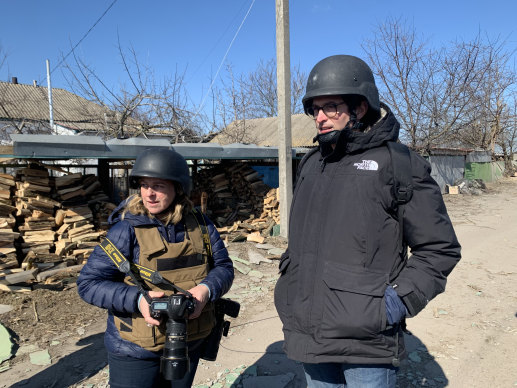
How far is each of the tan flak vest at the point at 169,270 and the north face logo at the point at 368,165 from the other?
982 mm

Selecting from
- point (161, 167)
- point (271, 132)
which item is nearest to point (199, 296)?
point (161, 167)

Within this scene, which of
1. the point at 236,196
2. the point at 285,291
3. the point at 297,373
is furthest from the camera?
the point at 236,196

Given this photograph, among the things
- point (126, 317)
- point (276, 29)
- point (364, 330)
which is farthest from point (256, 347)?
Answer: point (276, 29)

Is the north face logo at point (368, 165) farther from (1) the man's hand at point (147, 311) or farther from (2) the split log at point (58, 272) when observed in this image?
(2) the split log at point (58, 272)

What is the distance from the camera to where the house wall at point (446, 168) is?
58.8 ft

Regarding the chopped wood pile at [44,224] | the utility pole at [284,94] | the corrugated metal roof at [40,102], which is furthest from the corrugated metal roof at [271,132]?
the corrugated metal roof at [40,102]

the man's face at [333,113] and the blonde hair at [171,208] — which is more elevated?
the man's face at [333,113]

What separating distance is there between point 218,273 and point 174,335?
0.45 meters

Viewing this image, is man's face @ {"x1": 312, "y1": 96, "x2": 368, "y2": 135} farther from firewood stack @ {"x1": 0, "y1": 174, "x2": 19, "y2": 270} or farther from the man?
firewood stack @ {"x1": 0, "y1": 174, "x2": 19, "y2": 270}

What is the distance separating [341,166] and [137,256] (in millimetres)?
1139

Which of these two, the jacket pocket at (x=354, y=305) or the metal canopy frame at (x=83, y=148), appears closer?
the jacket pocket at (x=354, y=305)

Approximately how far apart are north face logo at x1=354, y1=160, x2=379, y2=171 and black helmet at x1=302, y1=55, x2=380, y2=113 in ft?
1.00

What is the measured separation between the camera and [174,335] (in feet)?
5.87

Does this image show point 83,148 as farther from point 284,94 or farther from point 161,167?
point 161,167
